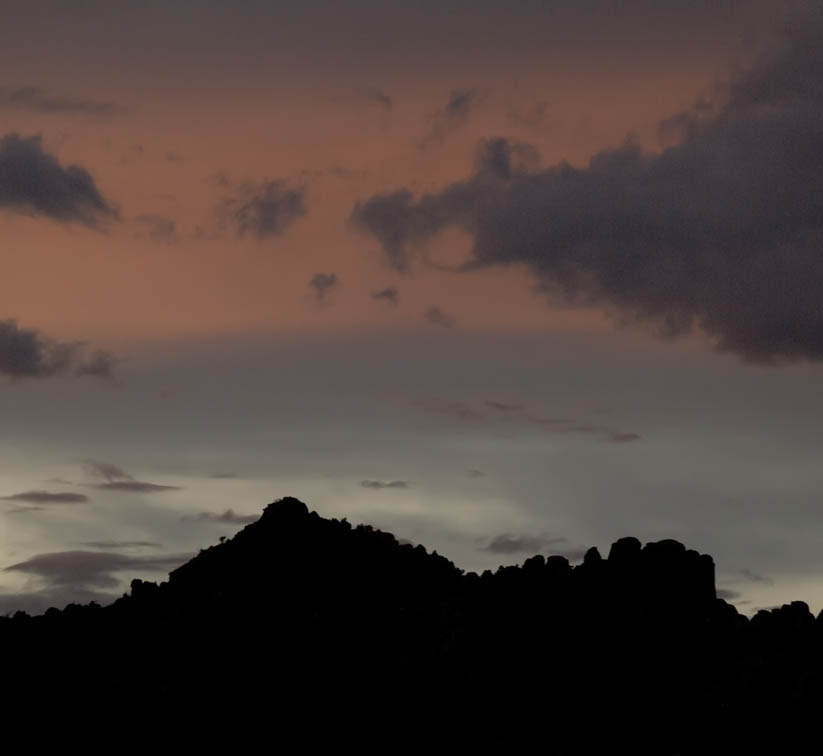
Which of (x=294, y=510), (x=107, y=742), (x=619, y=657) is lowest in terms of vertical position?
(x=107, y=742)

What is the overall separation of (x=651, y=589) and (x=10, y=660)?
58263 mm

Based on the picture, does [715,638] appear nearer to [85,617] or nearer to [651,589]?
[651,589]

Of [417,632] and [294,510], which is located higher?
[294,510]

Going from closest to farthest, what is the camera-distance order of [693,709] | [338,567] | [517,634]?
[693,709], [517,634], [338,567]

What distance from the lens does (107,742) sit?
156m

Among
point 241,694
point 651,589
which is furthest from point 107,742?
point 651,589

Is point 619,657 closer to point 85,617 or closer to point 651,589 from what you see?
point 651,589

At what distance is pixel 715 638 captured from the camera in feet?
523

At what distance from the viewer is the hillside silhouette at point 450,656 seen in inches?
5969

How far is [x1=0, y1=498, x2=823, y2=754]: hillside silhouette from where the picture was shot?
151625 mm

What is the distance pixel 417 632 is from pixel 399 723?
11610 millimetres

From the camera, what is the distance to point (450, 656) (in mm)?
161375

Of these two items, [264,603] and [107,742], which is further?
[264,603]

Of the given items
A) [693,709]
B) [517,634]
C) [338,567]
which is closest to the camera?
[693,709]
